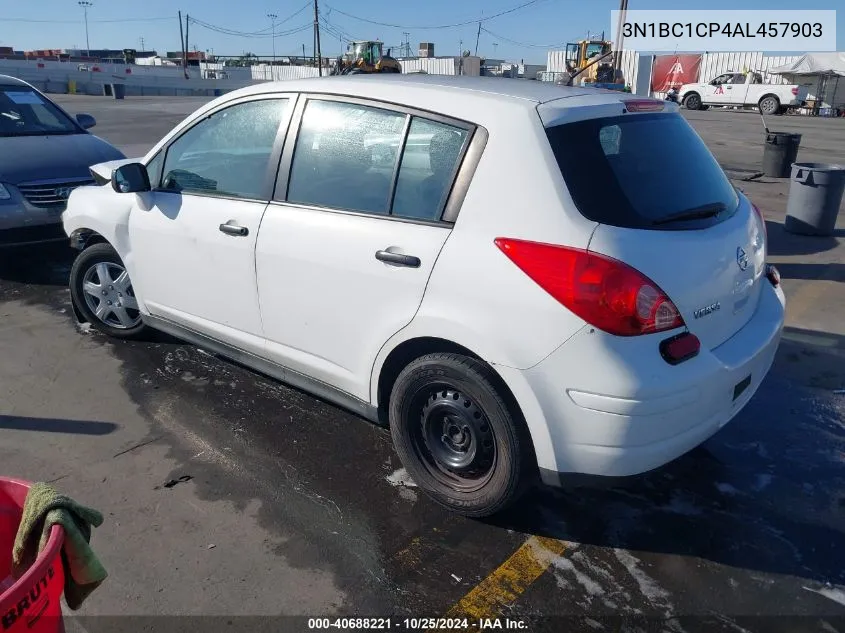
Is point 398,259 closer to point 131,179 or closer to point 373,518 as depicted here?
point 373,518

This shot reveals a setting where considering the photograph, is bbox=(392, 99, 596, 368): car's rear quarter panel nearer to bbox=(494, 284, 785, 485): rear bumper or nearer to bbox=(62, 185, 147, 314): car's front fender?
bbox=(494, 284, 785, 485): rear bumper

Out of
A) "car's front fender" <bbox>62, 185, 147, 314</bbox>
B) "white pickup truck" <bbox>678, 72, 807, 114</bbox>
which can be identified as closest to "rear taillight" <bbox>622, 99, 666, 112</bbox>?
"car's front fender" <bbox>62, 185, 147, 314</bbox>

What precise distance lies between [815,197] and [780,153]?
460 cm

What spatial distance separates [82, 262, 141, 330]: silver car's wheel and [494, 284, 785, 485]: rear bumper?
329 centimetres

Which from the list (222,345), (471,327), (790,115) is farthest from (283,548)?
(790,115)

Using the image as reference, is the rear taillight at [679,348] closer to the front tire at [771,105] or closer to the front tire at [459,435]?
the front tire at [459,435]

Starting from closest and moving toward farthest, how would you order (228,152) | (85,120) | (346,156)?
1. (346,156)
2. (228,152)
3. (85,120)

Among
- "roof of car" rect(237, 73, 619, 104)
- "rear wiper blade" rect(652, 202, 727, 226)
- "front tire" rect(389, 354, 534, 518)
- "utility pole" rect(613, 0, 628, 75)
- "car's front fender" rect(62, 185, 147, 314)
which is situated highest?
"utility pole" rect(613, 0, 628, 75)

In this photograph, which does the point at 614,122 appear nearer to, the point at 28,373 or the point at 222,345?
the point at 222,345

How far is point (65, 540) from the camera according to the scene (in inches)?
67.3

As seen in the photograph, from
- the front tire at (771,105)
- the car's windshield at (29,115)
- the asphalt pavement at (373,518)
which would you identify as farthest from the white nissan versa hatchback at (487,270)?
the front tire at (771,105)

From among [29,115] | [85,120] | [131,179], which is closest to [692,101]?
[85,120]

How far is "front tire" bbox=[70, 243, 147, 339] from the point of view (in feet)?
15.9

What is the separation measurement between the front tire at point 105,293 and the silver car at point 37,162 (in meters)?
1.81
